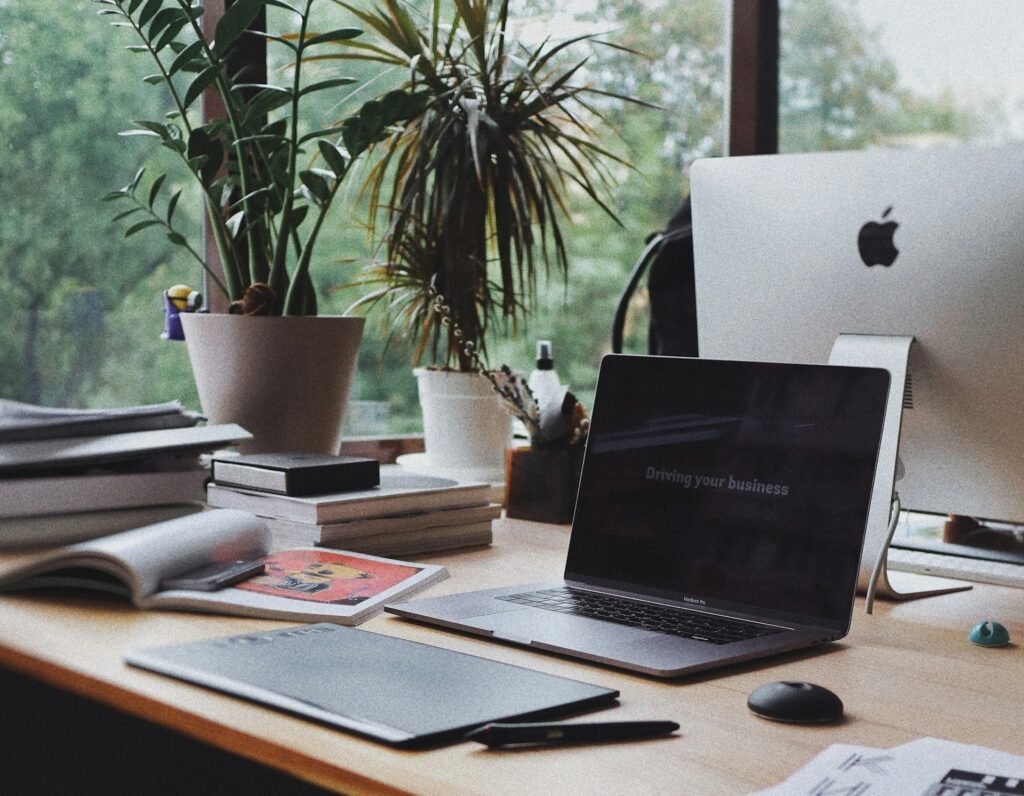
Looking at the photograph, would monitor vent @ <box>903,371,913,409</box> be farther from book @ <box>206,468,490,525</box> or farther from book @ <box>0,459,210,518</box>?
book @ <box>0,459,210,518</box>

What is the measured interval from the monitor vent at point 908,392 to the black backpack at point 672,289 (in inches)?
40.0

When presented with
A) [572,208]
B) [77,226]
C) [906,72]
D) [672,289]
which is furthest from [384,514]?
[906,72]

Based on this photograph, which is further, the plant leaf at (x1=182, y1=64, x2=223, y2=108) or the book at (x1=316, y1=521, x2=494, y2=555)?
the plant leaf at (x1=182, y1=64, x2=223, y2=108)

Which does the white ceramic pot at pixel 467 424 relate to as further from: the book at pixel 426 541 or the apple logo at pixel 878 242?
the apple logo at pixel 878 242

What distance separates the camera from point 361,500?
1.44 meters

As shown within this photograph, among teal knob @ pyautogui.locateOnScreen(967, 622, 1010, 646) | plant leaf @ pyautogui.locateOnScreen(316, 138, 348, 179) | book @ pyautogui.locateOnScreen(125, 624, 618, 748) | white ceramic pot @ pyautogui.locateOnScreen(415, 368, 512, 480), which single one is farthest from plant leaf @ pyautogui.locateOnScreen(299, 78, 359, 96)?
teal knob @ pyautogui.locateOnScreen(967, 622, 1010, 646)

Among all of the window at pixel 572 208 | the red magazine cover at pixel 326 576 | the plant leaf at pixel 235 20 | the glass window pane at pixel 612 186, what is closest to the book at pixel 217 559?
the red magazine cover at pixel 326 576

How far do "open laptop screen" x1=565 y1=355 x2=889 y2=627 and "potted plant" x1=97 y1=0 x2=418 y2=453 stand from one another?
2.19 ft

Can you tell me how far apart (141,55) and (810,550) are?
160 cm

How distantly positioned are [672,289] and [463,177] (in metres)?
0.53

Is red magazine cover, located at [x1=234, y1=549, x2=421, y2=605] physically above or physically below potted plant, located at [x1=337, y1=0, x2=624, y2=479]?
below

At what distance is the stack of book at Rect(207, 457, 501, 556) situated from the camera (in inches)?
56.2

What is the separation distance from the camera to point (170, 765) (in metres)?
1.27

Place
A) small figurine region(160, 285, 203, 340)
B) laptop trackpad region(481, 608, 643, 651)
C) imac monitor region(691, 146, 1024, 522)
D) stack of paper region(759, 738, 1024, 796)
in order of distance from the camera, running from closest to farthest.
→ stack of paper region(759, 738, 1024, 796) → laptop trackpad region(481, 608, 643, 651) → imac monitor region(691, 146, 1024, 522) → small figurine region(160, 285, 203, 340)
